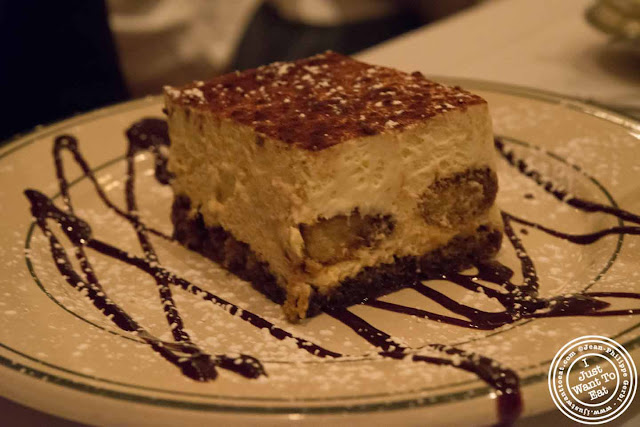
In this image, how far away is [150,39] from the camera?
4258 millimetres

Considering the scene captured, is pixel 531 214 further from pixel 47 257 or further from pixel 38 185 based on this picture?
pixel 38 185

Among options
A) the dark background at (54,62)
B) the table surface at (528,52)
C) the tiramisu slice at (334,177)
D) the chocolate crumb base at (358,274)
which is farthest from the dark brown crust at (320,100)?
the dark background at (54,62)

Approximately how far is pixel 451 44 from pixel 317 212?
195 cm

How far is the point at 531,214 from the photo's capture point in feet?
7.02

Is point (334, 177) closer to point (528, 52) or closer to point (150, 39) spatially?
point (528, 52)

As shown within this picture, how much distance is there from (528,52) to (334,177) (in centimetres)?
192

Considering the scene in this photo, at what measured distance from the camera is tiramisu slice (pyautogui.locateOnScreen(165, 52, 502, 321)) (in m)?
1.65

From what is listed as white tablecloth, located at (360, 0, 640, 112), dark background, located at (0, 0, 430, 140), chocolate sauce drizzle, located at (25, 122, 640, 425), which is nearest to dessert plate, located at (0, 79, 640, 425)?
chocolate sauce drizzle, located at (25, 122, 640, 425)

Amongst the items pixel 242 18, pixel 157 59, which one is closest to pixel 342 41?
pixel 242 18

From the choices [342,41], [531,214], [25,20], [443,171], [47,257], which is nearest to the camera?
[443,171]

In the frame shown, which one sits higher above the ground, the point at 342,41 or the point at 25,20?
the point at 342,41

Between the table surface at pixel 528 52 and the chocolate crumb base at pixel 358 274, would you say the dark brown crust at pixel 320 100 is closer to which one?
the chocolate crumb base at pixel 358 274

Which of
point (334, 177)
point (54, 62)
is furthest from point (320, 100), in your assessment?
point (54, 62)

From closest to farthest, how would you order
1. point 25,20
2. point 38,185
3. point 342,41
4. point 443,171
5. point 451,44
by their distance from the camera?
point 443,171 < point 38,185 < point 25,20 < point 451,44 < point 342,41
